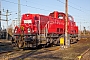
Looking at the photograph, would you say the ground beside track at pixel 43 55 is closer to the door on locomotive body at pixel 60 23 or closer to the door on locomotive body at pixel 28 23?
the door on locomotive body at pixel 28 23

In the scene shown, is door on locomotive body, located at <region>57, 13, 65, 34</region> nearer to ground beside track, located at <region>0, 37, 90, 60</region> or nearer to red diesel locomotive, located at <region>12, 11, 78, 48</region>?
red diesel locomotive, located at <region>12, 11, 78, 48</region>

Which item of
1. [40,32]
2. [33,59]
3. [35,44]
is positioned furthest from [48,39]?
[33,59]

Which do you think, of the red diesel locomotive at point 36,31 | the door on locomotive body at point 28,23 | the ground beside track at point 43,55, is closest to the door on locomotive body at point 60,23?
the red diesel locomotive at point 36,31

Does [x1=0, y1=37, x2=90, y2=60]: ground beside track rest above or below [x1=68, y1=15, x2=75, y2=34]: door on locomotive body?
below

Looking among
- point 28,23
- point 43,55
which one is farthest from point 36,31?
point 43,55

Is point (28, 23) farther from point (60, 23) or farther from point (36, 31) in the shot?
point (60, 23)

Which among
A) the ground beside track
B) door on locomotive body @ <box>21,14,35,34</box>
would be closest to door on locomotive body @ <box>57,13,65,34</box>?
door on locomotive body @ <box>21,14,35,34</box>

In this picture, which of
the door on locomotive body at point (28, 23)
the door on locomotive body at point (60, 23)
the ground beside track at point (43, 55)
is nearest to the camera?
the ground beside track at point (43, 55)

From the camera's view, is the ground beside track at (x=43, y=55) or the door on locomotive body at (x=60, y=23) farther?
the door on locomotive body at (x=60, y=23)

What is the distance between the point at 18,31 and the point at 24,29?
68cm

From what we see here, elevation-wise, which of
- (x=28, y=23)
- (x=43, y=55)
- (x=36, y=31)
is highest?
(x=28, y=23)

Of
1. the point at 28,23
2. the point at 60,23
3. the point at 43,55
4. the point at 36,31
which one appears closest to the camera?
the point at 43,55

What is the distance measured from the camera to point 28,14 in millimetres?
16812

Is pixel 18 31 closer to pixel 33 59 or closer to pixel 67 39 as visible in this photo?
pixel 67 39
